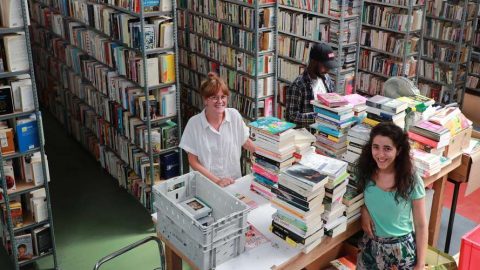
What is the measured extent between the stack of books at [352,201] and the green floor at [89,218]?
2258mm

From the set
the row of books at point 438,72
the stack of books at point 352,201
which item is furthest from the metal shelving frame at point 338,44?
the stack of books at point 352,201

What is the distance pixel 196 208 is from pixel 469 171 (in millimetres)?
2368

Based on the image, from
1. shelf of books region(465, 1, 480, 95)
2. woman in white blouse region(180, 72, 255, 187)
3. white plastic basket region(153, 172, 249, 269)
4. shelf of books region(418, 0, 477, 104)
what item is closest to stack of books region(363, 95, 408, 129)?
woman in white blouse region(180, 72, 255, 187)

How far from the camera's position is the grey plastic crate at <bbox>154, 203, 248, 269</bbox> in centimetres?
272

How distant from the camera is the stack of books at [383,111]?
3479 mm

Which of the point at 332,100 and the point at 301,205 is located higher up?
the point at 332,100

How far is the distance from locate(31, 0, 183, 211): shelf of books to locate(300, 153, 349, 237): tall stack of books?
8.14 ft

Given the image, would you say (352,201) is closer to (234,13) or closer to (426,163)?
(426,163)

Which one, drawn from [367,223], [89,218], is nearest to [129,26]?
[89,218]

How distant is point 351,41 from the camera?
664cm

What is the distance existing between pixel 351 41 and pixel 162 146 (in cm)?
297

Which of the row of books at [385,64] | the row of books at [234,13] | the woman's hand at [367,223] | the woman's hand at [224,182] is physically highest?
the row of books at [234,13]

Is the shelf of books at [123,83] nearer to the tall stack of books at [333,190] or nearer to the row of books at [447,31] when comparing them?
the tall stack of books at [333,190]

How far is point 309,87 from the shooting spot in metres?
4.55
